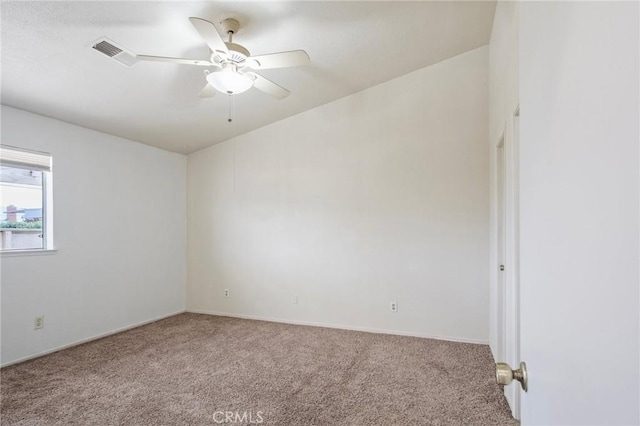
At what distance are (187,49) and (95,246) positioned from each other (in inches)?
97.1

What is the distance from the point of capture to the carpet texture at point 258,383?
2123mm

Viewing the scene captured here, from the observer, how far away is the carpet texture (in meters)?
2.12

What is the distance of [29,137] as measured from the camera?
120 inches

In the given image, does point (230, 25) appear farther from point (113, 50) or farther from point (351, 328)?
point (351, 328)

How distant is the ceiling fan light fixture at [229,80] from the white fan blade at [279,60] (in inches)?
4.2

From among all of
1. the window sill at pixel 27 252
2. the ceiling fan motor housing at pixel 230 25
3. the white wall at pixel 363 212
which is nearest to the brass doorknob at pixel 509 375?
the ceiling fan motor housing at pixel 230 25

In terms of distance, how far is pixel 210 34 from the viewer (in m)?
1.79

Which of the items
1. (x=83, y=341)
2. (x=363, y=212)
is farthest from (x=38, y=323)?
(x=363, y=212)

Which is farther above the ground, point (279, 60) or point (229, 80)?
point (279, 60)

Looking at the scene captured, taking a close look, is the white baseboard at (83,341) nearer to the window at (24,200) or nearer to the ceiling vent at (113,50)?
the window at (24,200)

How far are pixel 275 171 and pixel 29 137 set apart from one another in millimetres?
2472
